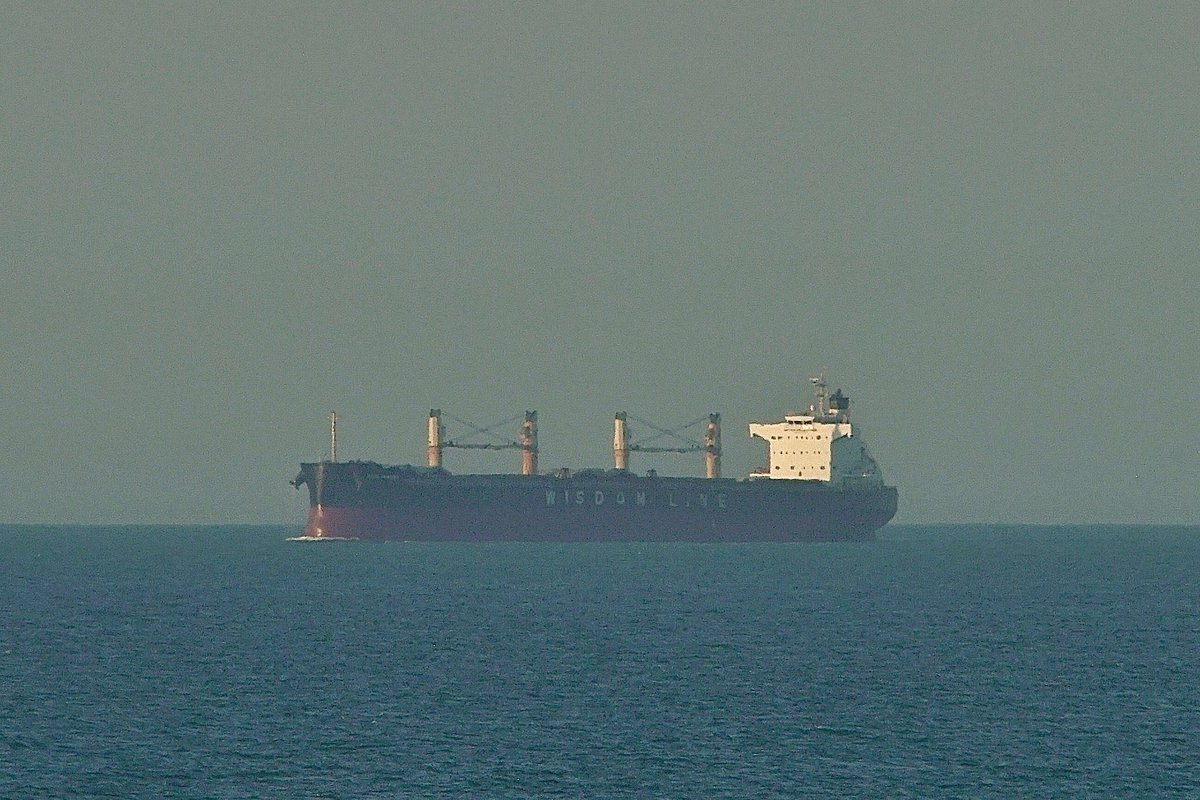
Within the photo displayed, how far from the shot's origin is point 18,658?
61.2 metres

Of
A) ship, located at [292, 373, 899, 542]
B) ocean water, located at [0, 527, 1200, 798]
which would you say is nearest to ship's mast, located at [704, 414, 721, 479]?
ship, located at [292, 373, 899, 542]

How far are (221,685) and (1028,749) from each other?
2318cm

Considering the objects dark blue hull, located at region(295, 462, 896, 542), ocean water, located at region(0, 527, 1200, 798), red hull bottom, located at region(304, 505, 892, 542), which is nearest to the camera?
ocean water, located at region(0, 527, 1200, 798)

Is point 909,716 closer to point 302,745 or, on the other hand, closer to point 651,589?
point 302,745

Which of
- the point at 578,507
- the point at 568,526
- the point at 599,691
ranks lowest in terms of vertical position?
the point at 599,691

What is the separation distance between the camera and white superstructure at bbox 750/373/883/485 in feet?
493

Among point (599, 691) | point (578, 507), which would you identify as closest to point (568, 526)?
point (578, 507)

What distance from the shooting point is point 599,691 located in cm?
5266

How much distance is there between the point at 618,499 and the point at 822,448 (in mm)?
16846

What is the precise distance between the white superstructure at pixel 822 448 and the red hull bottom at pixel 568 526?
3466 millimetres

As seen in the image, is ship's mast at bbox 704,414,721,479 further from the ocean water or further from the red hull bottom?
the ocean water

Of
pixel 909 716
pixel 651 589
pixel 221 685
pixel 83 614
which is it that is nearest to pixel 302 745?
pixel 221 685

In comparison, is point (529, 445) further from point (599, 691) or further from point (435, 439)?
point (599, 691)

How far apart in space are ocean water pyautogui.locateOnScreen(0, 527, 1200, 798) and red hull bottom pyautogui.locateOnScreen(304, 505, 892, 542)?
4050 centimetres
